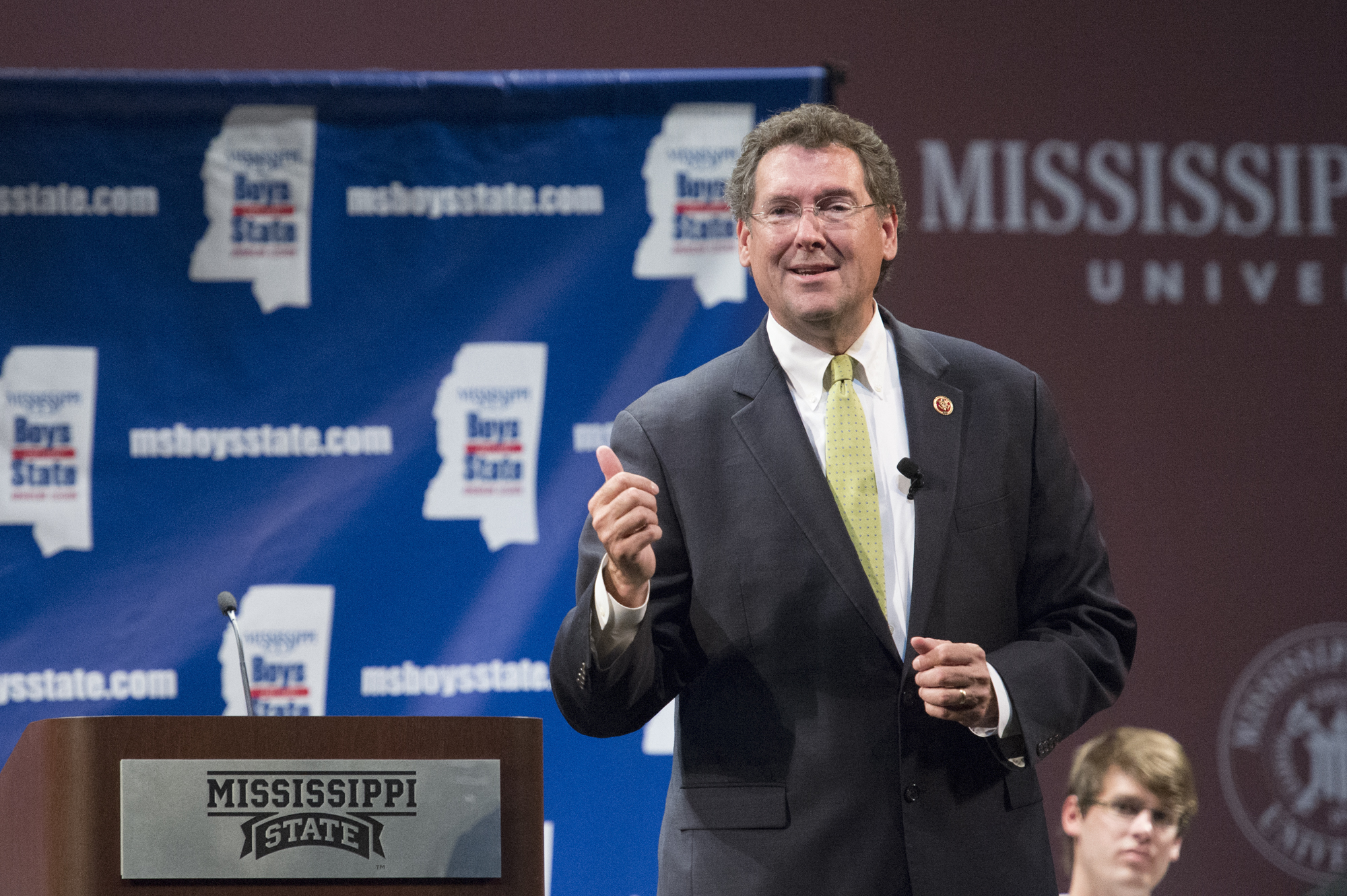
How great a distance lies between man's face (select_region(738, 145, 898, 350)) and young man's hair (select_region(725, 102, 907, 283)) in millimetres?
13

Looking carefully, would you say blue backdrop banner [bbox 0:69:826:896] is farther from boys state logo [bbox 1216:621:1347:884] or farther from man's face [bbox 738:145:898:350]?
boys state logo [bbox 1216:621:1347:884]

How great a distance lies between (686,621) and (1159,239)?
89.7 inches

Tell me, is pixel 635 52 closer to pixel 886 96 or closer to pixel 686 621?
pixel 886 96

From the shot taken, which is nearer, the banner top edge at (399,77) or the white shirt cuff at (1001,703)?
the white shirt cuff at (1001,703)

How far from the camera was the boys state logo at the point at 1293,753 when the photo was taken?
3.38m

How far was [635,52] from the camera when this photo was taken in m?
3.53

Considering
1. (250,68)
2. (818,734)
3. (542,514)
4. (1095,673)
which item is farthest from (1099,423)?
(250,68)

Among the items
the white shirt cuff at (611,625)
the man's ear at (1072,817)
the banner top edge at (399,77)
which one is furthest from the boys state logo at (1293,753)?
the white shirt cuff at (611,625)

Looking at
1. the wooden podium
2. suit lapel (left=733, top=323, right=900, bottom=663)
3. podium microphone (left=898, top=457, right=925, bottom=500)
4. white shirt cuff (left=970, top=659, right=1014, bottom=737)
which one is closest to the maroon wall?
suit lapel (left=733, top=323, right=900, bottom=663)

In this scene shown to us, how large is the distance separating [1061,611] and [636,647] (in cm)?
61

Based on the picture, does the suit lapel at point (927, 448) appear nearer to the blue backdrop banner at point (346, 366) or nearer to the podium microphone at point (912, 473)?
the podium microphone at point (912, 473)

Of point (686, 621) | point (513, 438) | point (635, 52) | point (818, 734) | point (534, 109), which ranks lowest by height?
A: point (818, 734)

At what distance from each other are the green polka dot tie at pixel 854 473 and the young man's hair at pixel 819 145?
268 mm

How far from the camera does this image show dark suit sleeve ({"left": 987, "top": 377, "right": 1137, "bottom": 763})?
5.61 ft
